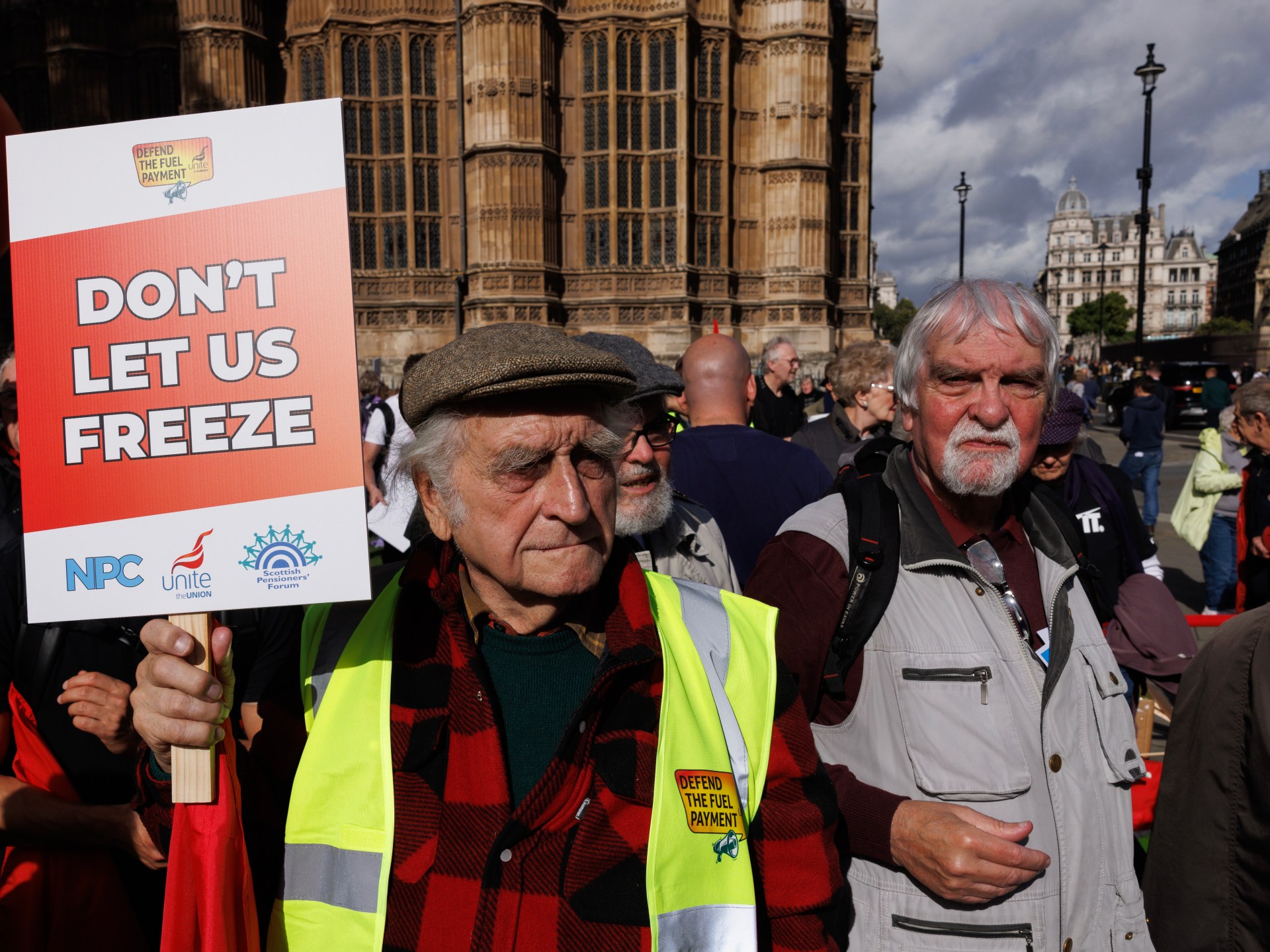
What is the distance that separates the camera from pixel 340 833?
138 centimetres

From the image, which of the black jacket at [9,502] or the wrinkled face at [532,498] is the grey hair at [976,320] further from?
the black jacket at [9,502]

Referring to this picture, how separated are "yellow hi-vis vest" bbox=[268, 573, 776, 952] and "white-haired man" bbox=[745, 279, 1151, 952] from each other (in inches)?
14.3

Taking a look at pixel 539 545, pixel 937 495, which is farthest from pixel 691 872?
pixel 937 495

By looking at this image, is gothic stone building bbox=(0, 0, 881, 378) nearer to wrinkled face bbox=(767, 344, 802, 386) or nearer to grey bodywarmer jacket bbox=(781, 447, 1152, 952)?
wrinkled face bbox=(767, 344, 802, 386)

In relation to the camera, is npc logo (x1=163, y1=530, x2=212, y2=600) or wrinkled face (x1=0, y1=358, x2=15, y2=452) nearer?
npc logo (x1=163, y1=530, x2=212, y2=600)

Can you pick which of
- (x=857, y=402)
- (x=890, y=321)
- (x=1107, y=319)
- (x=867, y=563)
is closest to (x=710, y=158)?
(x=857, y=402)

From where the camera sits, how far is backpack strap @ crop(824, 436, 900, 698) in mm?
1746

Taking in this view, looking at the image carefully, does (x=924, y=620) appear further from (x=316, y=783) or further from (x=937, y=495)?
(x=316, y=783)

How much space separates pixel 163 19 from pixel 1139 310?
22671 mm

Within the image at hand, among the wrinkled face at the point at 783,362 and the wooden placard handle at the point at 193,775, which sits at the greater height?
the wrinkled face at the point at 783,362

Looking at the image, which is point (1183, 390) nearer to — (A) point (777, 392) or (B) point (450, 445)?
(A) point (777, 392)

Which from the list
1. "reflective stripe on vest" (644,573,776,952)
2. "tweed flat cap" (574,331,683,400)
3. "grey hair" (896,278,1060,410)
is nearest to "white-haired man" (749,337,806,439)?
"tweed flat cap" (574,331,683,400)

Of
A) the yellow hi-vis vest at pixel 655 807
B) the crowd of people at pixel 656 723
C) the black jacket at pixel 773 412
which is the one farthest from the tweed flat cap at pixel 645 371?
the black jacket at pixel 773 412

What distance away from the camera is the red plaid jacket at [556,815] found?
1.33 m
